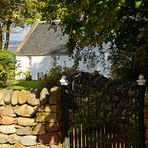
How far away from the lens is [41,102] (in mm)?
7227

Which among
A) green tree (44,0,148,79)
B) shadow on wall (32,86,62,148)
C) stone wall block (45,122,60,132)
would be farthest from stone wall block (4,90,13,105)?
green tree (44,0,148,79)

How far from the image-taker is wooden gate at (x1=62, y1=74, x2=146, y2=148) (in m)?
7.00

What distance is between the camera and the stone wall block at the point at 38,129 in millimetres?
7320

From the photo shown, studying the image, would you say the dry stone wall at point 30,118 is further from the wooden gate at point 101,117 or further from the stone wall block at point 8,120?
the wooden gate at point 101,117

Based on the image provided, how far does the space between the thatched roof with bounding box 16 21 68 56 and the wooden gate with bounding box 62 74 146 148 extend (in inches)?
1204

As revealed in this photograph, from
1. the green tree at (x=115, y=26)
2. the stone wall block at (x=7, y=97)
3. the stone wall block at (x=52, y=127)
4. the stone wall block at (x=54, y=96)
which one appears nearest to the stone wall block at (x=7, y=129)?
the stone wall block at (x=7, y=97)

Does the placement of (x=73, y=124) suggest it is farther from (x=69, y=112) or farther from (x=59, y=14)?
(x=59, y=14)

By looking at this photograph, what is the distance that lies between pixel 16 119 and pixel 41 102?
645 mm

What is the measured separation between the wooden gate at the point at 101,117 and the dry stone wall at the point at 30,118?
0.70ft

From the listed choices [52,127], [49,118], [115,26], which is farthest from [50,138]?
[115,26]

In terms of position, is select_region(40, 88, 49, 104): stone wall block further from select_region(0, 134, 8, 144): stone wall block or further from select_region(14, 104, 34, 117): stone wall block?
select_region(0, 134, 8, 144): stone wall block

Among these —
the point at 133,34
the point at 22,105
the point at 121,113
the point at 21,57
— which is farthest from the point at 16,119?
the point at 21,57

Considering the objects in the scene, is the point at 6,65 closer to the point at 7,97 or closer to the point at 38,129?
the point at 7,97

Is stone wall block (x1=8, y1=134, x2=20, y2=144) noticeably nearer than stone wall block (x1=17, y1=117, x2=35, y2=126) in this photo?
No
